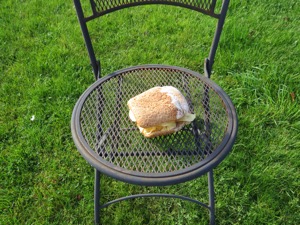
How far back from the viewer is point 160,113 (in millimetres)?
1350

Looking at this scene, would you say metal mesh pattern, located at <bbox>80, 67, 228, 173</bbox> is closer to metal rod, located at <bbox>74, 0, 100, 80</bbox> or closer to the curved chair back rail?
metal rod, located at <bbox>74, 0, 100, 80</bbox>

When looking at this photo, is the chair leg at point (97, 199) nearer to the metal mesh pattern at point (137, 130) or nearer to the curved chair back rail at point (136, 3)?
the metal mesh pattern at point (137, 130)

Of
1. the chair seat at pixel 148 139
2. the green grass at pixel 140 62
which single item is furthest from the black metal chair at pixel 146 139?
the green grass at pixel 140 62

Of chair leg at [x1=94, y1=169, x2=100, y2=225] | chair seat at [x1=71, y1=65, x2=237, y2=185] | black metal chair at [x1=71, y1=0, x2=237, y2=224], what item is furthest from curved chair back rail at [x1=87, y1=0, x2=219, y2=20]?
chair leg at [x1=94, y1=169, x2=100, y2=225]

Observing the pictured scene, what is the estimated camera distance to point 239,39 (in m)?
2.85

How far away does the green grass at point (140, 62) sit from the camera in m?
1.96

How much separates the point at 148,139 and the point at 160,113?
132mm

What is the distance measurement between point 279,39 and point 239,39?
0.38m

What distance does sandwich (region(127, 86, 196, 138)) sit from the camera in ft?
4.40

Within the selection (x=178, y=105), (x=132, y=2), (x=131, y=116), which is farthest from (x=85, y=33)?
(x=178, y=105)

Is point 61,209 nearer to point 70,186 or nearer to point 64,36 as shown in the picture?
point 70,186

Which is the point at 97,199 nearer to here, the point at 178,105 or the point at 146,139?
the point at 146,139

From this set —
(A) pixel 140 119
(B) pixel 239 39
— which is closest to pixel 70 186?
(A) pixel 140 119

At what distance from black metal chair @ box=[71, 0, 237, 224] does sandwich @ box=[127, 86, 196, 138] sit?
0.05m
